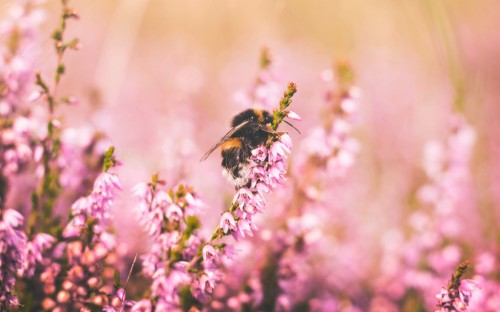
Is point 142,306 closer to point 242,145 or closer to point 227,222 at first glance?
point 227,222

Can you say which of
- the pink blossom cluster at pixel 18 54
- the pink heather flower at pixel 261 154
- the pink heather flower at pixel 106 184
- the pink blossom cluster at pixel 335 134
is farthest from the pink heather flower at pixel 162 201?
the pink blossom cluster at pixel 335 134

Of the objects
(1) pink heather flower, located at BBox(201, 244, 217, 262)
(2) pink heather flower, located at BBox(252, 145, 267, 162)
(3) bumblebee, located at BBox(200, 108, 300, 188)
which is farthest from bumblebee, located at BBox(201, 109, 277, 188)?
(1) pink heather flower, located at BBox(201, 244, 217, 262)

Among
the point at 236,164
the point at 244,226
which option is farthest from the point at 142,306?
the point at 236,164

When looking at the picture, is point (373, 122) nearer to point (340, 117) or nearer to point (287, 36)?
point (287, 36)

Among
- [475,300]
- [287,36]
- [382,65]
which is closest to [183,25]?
[287,36]

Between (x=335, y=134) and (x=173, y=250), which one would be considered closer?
(x=173, y=250)

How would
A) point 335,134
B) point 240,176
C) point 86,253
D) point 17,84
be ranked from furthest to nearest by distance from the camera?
point 335,134, point 17,84, point 240,176, point 86,253

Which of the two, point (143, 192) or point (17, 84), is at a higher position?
point (17, 84)

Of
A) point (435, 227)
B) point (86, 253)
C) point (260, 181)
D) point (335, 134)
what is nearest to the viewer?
point (260, 181)
